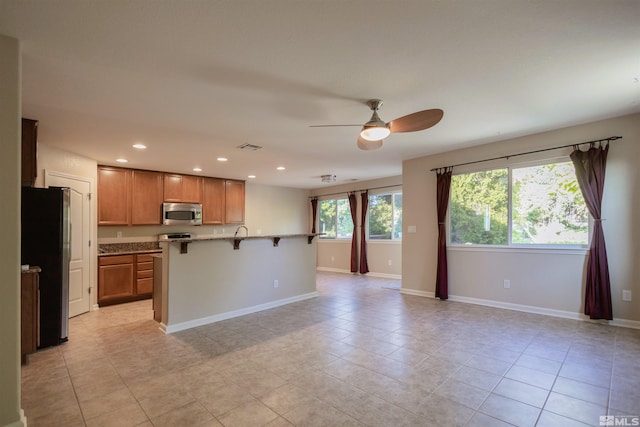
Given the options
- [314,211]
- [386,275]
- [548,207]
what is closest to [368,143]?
[548,207]

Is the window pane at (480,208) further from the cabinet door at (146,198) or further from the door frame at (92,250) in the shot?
the door frame at (92,250)

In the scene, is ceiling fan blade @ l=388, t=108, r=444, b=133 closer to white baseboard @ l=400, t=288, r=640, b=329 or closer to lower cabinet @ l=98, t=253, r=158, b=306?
white baseboard @ l=400, t=288, r=640, b=329

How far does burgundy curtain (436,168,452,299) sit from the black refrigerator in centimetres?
522

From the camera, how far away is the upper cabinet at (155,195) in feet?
18.0

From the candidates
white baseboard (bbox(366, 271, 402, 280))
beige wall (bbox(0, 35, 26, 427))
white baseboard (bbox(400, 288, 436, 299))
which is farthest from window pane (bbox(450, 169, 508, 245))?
beige wall (bbox(0, 35, 26, 427))

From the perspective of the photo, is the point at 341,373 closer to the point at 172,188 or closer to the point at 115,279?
the point at 115,279

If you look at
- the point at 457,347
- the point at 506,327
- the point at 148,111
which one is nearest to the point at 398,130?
the point at 457,347

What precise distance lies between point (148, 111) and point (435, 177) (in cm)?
442

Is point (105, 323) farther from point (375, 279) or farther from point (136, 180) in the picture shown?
point (375, 279)

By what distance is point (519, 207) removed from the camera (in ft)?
14.4

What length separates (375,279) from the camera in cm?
716

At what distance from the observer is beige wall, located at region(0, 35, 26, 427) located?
1.83 metres

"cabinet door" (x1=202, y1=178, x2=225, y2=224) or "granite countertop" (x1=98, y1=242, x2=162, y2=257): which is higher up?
"cabinet door" (x1=202, y1=178, x2=225, y2=224)

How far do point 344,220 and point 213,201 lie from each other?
143 inches
